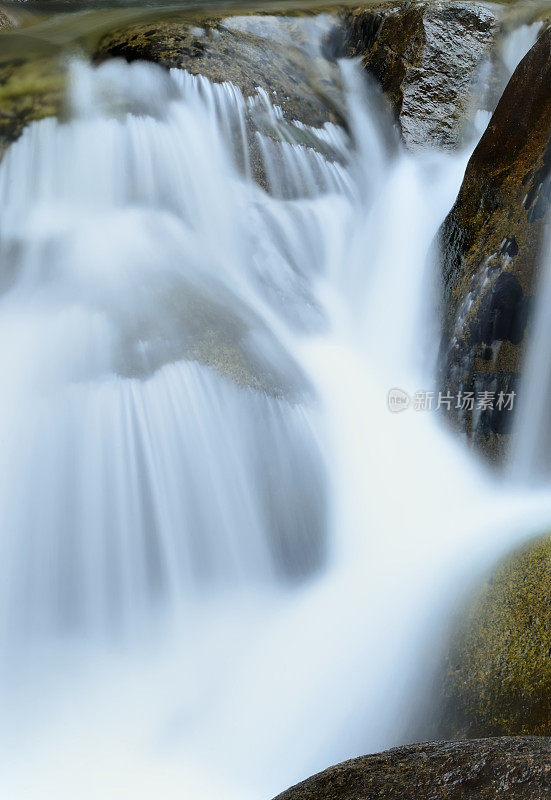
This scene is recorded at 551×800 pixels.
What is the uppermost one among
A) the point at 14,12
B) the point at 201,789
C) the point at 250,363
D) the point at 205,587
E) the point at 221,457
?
the point at 14,12

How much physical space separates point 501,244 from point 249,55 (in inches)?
145

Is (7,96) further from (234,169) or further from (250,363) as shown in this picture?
(250,363)

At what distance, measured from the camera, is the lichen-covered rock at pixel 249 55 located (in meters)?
6.36

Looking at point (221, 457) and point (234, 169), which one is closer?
point (221, 457)

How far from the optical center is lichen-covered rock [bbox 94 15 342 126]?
20.9 feet

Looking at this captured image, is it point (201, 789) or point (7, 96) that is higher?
point (7, 96)

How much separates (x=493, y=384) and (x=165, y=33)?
14.7 feet

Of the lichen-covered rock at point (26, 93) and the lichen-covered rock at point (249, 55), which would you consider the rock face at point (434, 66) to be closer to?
the lichen-covered rock at point (249, 55)

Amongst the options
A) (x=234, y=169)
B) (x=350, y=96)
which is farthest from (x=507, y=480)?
(x=350, y=96)

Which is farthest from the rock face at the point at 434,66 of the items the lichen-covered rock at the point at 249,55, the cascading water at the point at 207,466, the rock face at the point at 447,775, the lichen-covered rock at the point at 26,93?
the rock face at the point at 447,775

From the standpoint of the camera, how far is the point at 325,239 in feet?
20.2

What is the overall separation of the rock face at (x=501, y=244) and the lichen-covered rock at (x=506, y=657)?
5.62 ft

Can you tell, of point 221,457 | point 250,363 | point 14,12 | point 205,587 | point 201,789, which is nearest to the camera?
point 201,789

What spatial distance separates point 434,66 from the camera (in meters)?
6.98
